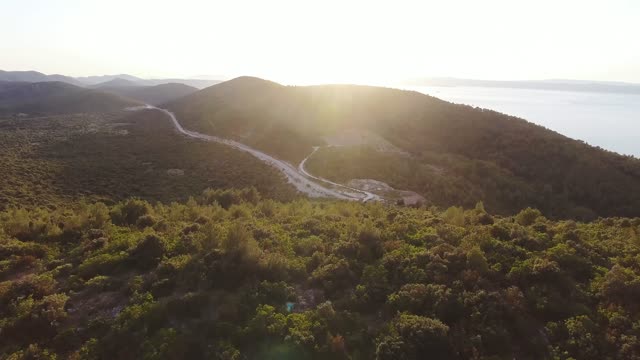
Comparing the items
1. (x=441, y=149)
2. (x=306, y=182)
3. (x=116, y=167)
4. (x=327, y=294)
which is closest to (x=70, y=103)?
(x=116, y=167)

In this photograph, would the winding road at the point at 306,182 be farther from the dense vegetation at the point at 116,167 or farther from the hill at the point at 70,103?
the hill at the point at 70,103

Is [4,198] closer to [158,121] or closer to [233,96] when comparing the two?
[158,121]

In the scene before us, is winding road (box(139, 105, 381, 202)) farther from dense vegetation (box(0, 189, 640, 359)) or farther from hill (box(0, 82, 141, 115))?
hill (box(0, 82, 141, 115))

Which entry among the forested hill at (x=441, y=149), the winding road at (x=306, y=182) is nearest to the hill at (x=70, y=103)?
the forested hill at (x=441, y=149)

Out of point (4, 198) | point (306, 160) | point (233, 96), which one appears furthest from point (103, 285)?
point (233, 96)

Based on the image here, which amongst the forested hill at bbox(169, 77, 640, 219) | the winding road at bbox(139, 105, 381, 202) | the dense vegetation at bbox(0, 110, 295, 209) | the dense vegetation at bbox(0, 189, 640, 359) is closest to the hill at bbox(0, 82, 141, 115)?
the forested hill at bbox(169, 77, 640, 219)

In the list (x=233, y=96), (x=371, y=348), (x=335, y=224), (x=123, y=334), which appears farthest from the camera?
(x=233, y=96)
